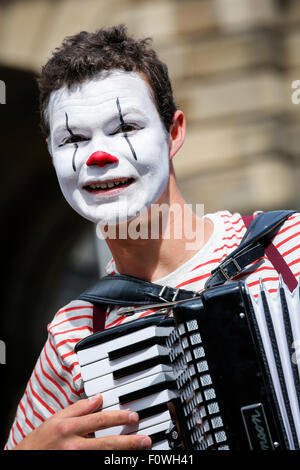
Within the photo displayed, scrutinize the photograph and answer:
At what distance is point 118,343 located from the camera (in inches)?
83.6

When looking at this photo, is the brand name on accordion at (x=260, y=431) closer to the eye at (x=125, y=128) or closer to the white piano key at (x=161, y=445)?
the white piano key at (x=161, y=445)

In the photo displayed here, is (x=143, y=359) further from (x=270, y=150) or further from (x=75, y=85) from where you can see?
(x=270, y=150)

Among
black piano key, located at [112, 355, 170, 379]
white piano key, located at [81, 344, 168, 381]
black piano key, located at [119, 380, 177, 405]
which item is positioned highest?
white piano key, located at [81, 344, 168, 381]

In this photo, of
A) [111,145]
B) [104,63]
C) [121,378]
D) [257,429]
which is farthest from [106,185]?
[257,429]

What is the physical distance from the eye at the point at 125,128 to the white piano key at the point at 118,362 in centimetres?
70

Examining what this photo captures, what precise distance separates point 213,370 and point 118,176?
28.0 inches

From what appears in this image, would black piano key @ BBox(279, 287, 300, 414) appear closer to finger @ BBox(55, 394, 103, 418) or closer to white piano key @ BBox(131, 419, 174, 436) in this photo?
white piano key @ BBox(131, 419, 174, 436)

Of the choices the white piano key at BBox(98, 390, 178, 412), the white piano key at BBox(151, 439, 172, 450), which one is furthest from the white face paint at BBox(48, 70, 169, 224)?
the white piano key at BBox(151, 439, 172, 450)

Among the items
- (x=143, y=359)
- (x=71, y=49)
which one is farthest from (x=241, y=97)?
(x=143, y=359)

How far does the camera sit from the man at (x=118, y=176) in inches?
92.7

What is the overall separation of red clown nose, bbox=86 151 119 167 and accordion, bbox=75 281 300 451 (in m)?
0.50

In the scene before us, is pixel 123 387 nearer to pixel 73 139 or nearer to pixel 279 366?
pixel 279 366

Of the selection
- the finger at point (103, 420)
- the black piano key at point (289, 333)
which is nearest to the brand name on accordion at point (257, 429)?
the black piano key at point (289, 333)

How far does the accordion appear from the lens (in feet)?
6.19
